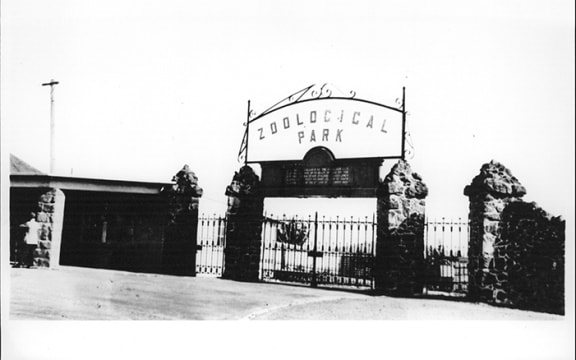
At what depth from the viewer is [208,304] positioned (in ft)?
28.3

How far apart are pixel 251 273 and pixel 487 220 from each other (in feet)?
15.8

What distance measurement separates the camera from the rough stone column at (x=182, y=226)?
1169 cm

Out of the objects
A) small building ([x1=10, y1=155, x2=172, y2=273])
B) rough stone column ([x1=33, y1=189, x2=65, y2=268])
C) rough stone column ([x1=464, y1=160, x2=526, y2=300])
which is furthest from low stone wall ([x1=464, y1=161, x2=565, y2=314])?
rough stone column ([x1=33, y1=189, x2=65, y2=268])

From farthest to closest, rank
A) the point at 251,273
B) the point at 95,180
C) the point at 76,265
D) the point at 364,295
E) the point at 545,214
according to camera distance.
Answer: the point at 76,265, the point at 95,180, the point at 251,273, the point at 364,295, the point at 545,214

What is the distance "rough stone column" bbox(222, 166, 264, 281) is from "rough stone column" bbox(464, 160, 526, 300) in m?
4.34

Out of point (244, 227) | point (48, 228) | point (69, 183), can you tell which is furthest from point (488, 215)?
point (48, 228)

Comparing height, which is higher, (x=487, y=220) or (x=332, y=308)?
(x=487, y=220)

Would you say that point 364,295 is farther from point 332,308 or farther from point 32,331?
point 32,331

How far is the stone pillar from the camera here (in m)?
9.88

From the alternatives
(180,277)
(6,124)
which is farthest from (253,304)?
(6,124)

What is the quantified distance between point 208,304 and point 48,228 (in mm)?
4985

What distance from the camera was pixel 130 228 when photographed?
14.3 m

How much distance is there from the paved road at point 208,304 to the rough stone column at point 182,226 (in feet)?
4.35

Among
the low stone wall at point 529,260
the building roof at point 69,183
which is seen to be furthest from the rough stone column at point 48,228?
the low stone wall at point 529,260
